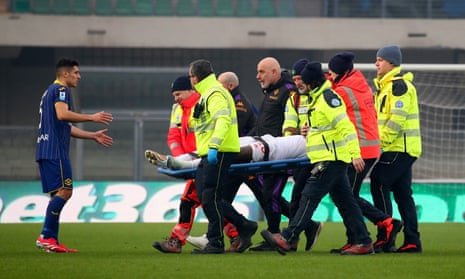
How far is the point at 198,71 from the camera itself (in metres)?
11.8

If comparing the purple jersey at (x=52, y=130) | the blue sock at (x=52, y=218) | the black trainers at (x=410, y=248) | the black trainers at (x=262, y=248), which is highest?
the purple jersey at (x=52, y=130)

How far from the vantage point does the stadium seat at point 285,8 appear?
36.4 m

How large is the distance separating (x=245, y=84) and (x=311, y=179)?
23.6 metres

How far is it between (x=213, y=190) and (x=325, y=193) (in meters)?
1.09

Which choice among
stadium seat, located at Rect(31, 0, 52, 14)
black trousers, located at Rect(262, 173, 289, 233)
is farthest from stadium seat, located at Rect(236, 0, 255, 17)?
black trousers, located at Rect(262, 173, 289, 233)

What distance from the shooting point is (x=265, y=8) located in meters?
36.4

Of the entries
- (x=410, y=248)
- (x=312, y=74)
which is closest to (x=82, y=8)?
(x=410, y=248)

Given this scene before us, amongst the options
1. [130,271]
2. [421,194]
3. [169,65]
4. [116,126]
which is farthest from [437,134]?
[169,65]

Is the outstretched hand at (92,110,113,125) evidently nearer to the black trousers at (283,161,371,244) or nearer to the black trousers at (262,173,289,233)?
the black trousers at (262,173,289,233)

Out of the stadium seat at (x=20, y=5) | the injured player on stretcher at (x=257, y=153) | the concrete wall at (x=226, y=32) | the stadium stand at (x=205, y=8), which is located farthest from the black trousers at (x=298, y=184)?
the stadium seat at (x=20, y=5)

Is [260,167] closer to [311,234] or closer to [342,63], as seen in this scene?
[311,234]

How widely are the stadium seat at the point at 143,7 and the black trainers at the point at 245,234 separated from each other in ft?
79.2

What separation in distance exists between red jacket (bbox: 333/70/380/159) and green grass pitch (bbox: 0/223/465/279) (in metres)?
1.11

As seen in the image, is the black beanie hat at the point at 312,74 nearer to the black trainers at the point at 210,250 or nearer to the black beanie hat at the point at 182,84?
the black beanie hat at the point at 182,84
